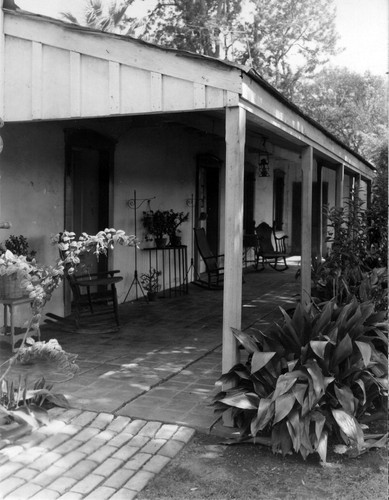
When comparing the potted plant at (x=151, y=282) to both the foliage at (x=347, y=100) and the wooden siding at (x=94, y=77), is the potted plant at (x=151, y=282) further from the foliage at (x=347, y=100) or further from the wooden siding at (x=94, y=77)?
the foliage at (x=347, y=100)

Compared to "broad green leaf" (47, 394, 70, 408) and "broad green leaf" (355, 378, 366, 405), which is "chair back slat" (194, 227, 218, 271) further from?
"broad green leaf" (355, 378, 366, 405)

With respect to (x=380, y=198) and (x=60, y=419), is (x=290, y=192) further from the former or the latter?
(x=60, y=419)

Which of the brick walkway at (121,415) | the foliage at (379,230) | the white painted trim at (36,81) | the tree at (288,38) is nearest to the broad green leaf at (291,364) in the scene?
the brick walkway at (121,415)

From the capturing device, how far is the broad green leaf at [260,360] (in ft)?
10.5

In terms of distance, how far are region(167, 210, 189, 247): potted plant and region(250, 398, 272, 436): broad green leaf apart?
5472mm

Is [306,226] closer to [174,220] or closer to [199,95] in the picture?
[199,95]

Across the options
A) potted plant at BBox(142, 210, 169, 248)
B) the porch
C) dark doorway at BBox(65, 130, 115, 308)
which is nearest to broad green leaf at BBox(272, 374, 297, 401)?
the porch

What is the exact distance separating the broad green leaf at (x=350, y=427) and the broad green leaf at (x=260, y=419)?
37 cm

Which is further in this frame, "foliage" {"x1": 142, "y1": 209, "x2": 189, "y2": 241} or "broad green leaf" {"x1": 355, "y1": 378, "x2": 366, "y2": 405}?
"foliage" {"x1": 142, "y1": 209, "x2": 189, "y2": 241}

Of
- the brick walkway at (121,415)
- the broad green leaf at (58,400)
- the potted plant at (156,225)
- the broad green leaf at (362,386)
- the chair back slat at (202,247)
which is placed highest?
the potted plant at (156,225)

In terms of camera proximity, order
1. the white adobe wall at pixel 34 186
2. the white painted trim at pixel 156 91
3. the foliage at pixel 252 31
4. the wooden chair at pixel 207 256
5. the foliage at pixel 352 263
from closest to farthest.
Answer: the white painted trim at pixel 156 91
the foliage at pixel 352 263
the white adobe wall at pixel 34 186
the wooden chair at pixel 207 256
the foliage at pixel 252 31

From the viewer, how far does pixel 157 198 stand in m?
8.43

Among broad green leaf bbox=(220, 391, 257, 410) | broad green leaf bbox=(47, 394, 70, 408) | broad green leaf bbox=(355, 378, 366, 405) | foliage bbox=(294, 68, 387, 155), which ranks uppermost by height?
foliage bbox=(294, 68, 387, 155)

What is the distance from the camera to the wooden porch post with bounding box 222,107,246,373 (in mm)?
3482
